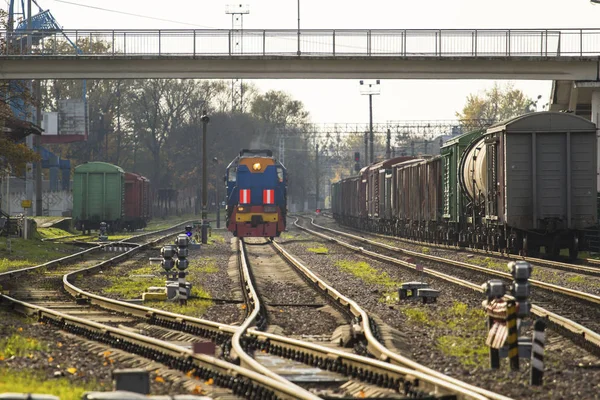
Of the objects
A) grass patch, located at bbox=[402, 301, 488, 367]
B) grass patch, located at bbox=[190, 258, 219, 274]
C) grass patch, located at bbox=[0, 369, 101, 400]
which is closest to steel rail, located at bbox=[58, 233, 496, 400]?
grass patch, located at bbox=[402, 301, 488, 367]

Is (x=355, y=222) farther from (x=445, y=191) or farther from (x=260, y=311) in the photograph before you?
(x=260, y=311)

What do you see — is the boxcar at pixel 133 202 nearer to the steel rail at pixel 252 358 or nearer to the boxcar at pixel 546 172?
the boxcar at pixel 546 172

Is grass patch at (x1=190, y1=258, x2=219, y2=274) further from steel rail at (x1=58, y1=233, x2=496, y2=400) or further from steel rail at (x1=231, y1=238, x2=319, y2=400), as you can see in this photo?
steel rail at (x1=231, y1=238, x2=319, y2=400)

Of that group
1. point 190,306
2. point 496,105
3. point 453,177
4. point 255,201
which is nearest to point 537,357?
point 190,306

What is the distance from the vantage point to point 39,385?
8.19 meters

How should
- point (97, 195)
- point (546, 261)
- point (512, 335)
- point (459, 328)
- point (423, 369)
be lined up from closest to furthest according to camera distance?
1. point (423, 369)
2. point (512, 335)
3. point (459, 328)
4. point (546, 261)
5. point (97, 195)

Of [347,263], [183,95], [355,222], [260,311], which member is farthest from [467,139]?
[183,95]

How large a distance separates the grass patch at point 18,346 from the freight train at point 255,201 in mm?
26985

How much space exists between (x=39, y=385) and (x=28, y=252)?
24109mm

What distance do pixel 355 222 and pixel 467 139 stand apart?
32028 millimetres

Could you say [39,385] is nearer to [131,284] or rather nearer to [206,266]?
[131,284]

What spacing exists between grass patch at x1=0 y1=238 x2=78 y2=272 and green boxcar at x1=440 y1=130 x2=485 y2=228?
12.3m

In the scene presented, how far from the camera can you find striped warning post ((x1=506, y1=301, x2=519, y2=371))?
353 inches

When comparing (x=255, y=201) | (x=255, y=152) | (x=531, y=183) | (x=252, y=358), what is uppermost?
(x=255, y=152)
